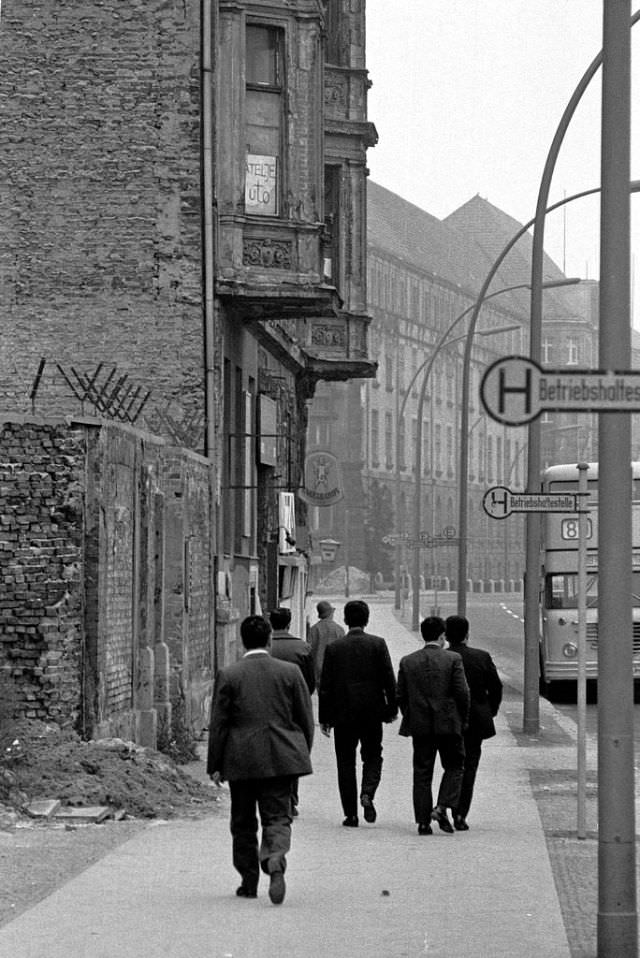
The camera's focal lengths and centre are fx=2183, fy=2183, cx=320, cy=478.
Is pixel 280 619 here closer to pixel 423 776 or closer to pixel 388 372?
pixel 423 776

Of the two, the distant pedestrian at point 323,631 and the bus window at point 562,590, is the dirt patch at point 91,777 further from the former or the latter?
the bus window at point 562,590

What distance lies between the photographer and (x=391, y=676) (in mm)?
15922

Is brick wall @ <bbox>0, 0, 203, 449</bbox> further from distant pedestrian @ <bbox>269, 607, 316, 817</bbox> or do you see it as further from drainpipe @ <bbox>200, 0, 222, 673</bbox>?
distant pedestrian @ <bbox>269, 607, 316, 817</bbox>

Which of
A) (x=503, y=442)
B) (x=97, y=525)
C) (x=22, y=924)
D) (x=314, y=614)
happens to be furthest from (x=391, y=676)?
(x=503, y=442)

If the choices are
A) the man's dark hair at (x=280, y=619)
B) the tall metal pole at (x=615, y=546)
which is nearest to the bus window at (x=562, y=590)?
the man's dark hair at (x=280, y=619)

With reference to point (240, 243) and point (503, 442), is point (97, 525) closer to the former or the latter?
point (240, 243)

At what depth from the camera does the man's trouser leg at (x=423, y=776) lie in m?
15.3

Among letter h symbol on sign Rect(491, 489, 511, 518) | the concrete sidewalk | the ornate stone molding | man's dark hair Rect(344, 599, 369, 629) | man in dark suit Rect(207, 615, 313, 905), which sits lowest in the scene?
the concrete sidewalk

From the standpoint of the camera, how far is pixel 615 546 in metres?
9.75

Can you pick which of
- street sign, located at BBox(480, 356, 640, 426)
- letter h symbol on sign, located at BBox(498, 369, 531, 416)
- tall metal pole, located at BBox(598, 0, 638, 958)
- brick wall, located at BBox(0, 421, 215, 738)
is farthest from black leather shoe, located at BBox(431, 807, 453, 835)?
letter h symbol on sign, located at BBox(498, 369, 531, 416)

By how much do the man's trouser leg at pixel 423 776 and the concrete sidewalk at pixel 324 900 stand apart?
0.63ft

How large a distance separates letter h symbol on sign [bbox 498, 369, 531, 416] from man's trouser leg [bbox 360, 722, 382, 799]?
7145 millimetres

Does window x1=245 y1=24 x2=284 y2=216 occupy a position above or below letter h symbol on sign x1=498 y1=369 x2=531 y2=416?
above

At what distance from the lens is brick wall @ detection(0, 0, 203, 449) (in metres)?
28.2
